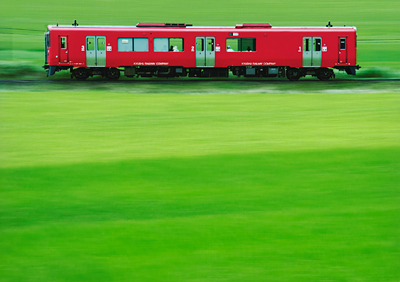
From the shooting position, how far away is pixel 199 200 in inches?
356

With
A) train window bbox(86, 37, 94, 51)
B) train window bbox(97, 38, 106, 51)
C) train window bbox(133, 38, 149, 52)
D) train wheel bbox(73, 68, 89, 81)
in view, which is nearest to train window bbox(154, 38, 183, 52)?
train window bbox(133, 38, 149, 52)

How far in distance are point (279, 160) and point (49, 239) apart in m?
5.88

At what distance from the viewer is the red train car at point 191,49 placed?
3022cm

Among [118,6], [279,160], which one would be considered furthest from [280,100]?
[118,6]

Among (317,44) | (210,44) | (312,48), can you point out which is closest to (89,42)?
(210,44)

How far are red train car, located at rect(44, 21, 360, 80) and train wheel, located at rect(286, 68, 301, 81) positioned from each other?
74cm

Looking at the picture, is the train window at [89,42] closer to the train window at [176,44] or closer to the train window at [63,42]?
the train window at [63,42]

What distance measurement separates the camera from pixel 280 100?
2358 centimetres

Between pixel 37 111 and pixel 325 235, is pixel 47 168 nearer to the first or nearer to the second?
pixel 325 235

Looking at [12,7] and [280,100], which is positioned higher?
[12,7]

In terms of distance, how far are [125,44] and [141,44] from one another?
2.63 ft

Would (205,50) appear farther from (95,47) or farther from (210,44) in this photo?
(95,47)

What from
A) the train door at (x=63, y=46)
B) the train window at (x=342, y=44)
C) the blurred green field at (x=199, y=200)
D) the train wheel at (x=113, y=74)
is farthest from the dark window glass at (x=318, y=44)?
the blurred green field at (x=199, y=200)

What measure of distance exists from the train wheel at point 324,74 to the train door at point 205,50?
584 centimetres
